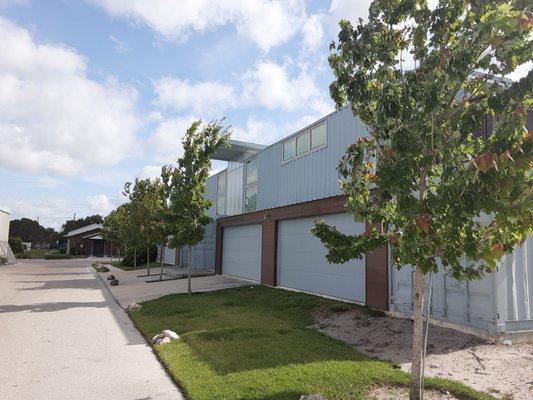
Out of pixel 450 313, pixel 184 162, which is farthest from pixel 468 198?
pixel 184 162

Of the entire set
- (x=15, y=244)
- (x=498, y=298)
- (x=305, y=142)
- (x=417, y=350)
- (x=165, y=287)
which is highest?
(x=305, y=142)

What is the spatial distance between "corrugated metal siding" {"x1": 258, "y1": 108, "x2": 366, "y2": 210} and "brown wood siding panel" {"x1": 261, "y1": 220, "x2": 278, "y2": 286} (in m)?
1.16

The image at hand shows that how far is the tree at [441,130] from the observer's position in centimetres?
400

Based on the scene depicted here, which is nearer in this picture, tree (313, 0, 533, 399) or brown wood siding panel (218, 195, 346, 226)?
tree (313, 0, 533, 399)

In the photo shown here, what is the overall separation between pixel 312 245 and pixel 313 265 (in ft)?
2.33

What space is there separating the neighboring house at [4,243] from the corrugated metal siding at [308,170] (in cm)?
3213

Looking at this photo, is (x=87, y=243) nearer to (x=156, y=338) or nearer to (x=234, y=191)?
(x=234, y=191)

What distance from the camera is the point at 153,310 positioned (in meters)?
12.6

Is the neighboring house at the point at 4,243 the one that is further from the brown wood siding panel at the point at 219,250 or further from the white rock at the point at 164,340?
the white rock at the point at 164,340

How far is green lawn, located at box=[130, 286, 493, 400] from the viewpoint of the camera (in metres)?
5.69

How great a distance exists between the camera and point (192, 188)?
16.6 meters

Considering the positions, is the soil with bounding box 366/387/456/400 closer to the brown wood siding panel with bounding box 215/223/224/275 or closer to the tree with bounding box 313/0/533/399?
the tree with bounding box 313/0/533/399

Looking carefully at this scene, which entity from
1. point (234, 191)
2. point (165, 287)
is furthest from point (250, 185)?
point (165, 287)

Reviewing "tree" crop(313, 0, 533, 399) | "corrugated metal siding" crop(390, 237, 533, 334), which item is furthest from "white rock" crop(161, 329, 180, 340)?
"corrugated metal siding" crop(390, 237, 533, 334)
